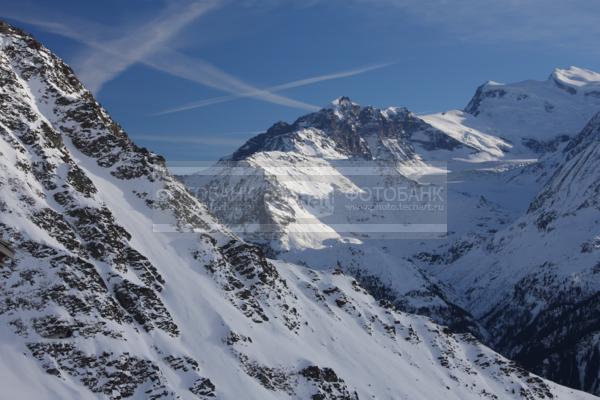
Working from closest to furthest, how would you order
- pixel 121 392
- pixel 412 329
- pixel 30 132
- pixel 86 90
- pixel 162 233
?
pixel 121 392 → pixel 30 132 → pixel 162 233 → pixel 86 90 → pixel 412 329

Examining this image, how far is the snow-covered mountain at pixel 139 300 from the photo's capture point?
91812 mm

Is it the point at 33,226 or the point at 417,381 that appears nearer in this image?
the point at 33,226

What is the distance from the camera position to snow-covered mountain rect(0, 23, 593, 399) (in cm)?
9181

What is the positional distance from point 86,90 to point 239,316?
63272 millimetres

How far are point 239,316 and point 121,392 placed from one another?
3610 centimetres

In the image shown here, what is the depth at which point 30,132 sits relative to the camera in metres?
119

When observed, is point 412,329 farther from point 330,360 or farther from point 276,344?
point 276,344

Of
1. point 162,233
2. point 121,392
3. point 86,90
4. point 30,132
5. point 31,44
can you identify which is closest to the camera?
point 121,392

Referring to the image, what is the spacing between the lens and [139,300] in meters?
108

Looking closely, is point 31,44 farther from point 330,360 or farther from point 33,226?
point 330,360

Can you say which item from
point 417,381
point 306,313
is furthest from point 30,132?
point 417,381

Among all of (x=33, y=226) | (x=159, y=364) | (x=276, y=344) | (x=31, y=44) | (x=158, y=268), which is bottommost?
(x=276, y=344)

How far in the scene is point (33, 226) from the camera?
101m

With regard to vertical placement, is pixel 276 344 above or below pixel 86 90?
below
